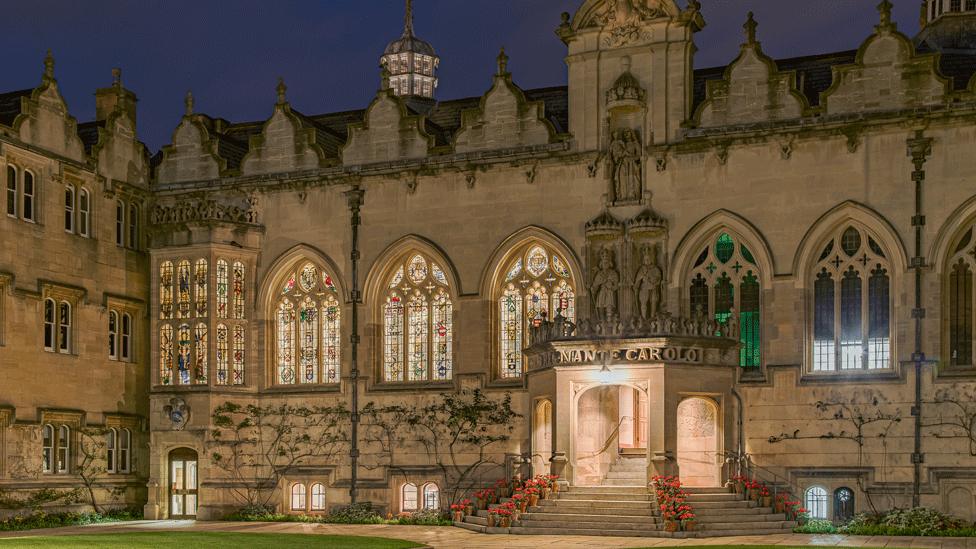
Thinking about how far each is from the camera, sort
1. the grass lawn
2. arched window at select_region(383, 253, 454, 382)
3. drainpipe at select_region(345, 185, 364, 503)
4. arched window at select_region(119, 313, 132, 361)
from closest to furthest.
Answer: the grass lawn
drainpipe at select_region(345, 185, 364, 503)
arched window at select_region(383, 253, 454, 382)
arched window at select_region(119, 313, 132, 361)

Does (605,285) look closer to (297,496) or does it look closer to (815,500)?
(815,500)

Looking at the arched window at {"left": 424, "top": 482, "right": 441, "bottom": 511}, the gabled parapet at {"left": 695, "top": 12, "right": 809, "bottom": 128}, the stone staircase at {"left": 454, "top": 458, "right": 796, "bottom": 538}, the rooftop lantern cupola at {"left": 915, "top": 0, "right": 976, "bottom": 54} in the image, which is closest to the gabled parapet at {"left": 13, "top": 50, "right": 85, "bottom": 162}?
the arched window at {"left": 424, "top": 482, "right": 441, "bottom": 511}

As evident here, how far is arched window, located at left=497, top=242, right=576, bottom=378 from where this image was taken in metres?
36.5

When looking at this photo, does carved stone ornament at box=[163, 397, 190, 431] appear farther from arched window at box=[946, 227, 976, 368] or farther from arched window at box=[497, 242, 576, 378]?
arched window at box=[946, 227, 976, 368]

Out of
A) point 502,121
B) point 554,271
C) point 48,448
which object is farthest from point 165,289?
point 554,271

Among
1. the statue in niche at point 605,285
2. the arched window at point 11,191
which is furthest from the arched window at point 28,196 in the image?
the statue in niche at point 605,285

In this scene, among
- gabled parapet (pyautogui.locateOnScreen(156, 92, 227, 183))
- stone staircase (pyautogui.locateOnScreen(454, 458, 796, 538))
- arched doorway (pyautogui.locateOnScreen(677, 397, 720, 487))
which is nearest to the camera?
stone staircase (pyautogui.locateOnScreen(454, 458, 796, 538))

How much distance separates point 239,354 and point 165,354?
198 cm

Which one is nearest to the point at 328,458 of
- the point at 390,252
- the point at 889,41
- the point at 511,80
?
the point at 390,252

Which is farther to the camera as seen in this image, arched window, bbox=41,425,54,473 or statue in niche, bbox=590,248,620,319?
arched window, bbox=41,425,54,473

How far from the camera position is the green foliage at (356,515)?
36.4m

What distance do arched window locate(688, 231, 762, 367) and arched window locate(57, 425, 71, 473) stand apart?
16.2 metres

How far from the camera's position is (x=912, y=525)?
3070 centimetres

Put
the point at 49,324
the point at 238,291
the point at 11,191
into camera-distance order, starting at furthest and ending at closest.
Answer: the point at 238,291 < the point at 49,324 < the point at 11,191
